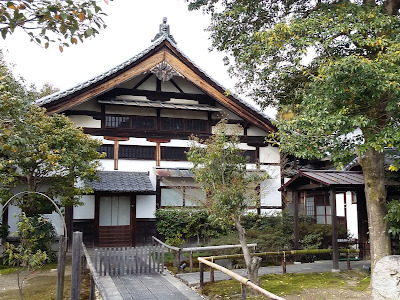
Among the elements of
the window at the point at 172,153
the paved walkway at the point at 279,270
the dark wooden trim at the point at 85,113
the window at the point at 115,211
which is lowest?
the paved walkway at the point at 279,270

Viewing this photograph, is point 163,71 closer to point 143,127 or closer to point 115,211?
point 143,127

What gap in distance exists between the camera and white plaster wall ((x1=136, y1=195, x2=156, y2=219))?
17281 millimetres

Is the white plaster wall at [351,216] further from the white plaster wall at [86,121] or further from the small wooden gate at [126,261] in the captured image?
the white plaster wall at [86,121]

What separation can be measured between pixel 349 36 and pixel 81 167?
362 inches

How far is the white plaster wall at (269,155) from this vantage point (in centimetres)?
1934

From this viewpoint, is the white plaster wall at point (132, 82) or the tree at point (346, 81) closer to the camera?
the tree at point (346, 81)

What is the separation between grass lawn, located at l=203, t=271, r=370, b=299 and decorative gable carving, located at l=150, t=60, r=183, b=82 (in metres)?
9.44

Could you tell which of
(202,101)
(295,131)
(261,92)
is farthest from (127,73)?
(295,131)

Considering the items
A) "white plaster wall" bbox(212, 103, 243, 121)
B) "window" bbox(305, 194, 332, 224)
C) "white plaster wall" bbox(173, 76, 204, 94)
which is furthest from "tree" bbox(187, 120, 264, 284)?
"window" bbox(305, 194, 332, 224)

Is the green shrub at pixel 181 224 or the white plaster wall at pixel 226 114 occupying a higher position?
the white plaster wall at pixel 226 114

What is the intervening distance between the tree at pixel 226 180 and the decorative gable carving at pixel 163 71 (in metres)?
7.67

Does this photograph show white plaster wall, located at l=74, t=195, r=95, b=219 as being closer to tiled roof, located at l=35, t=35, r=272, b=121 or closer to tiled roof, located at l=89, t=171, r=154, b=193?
tiled roof, located at l=89, t=171, r=154, b=193

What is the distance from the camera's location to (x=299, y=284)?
34.0ft

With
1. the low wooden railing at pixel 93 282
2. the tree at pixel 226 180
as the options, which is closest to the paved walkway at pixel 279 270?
the tree at pixel 226 180
